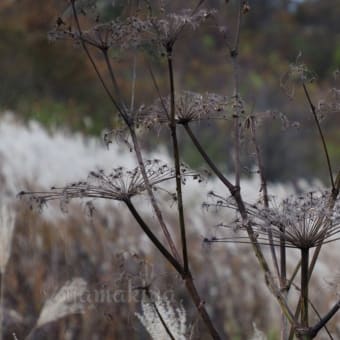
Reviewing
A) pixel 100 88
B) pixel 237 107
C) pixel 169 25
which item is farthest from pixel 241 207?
pixel 100 88

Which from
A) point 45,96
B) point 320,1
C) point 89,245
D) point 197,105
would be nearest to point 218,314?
point 89,245

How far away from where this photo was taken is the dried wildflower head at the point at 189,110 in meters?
1.36

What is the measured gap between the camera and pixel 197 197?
586 centimetres

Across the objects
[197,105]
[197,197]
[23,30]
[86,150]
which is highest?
[23,30]

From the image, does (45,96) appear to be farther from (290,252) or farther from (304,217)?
(304,217)

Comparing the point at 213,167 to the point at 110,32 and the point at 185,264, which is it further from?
the point at 110,32

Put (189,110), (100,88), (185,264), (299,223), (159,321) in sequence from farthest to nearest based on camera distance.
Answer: (100,88) → (159,321) → (189,110) → (185,264) → (299,223)

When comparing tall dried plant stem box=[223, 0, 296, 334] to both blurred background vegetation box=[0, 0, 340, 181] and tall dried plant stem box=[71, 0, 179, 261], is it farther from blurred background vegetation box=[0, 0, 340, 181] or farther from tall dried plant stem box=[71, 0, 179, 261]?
blurred background vegetation box=[0, 0, 340, 181]

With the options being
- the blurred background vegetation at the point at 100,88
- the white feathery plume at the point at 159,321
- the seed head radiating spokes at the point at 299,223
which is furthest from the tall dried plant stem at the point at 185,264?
the blurred background vegetation at the point at 100,88

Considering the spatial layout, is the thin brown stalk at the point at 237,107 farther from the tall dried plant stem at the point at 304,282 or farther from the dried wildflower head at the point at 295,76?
the tall dried plant stem at the point at 304,282

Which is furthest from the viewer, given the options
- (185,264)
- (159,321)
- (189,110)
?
(159,321)

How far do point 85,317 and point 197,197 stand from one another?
6.25 feet

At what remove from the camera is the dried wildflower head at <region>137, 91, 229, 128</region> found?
136 cm

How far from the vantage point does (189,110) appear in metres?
1.42
